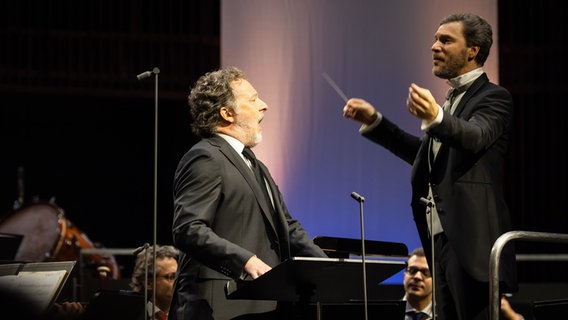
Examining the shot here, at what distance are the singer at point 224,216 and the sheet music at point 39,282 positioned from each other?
428 millimetres

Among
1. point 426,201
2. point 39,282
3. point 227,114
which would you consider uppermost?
point 227,114

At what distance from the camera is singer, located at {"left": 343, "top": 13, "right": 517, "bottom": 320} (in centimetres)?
307

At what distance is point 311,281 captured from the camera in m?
3.03

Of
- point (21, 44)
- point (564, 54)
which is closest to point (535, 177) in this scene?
point (564, 54)

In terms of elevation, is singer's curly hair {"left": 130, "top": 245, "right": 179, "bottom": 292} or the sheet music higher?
the sheet music

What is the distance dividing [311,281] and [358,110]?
0.68 meters

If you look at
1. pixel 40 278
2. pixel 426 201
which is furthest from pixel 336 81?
pixel 40 278

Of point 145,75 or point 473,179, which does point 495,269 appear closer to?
point 473,179

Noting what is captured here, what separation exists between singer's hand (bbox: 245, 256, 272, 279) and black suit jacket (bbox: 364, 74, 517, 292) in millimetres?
668

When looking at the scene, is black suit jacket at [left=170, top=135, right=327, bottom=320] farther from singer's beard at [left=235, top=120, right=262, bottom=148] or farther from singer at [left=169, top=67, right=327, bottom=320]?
singer's beard at [left=235, top=120, right=262, bottom=148]

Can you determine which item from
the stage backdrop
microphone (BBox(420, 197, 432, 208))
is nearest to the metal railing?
microphone (BBox(420, 197, 432, 208))

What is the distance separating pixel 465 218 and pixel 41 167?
21.4 feet

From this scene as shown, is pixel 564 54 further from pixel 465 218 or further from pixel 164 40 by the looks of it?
pixel 465 218

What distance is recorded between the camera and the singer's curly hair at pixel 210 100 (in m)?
3.52
